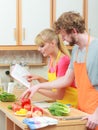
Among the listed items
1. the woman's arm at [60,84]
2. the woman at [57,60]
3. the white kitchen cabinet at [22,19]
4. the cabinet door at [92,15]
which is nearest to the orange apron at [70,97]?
the woman at [57,60]

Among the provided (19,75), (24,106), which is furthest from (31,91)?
(19,75)

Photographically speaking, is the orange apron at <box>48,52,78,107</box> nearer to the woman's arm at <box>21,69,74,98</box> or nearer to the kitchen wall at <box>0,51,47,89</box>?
the woman's arm at <box>21,69,74,98</box>

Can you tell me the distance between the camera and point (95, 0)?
12.1 ft

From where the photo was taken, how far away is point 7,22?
3.37m

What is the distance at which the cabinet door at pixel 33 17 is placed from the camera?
3.43 metres

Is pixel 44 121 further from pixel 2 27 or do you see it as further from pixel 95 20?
pixel 95 20

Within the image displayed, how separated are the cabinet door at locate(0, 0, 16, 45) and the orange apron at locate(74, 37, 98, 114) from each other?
1.34 meters

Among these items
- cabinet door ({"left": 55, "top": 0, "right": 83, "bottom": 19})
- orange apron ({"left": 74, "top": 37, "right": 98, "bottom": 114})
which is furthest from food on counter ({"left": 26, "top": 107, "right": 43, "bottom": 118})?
cabinet door ({"left": 55, "top": 0, "right": 83, "bottom": 19})

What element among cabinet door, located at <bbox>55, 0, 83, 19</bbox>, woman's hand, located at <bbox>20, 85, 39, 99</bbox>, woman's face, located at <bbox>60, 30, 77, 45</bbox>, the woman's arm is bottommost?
woman's hand, located at <bbox>20, 85, 39, 99</bbox>

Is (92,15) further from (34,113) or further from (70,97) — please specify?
(34,113)

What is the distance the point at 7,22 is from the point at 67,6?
0.69 metres

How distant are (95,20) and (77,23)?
1.68 meters

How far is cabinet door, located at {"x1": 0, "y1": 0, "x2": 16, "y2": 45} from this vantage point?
11.0 ft

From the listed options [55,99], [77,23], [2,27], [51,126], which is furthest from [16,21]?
[51,126]
